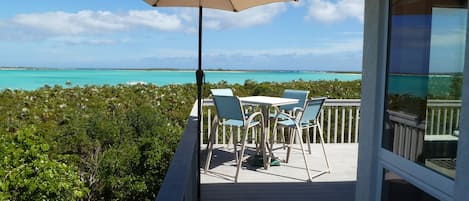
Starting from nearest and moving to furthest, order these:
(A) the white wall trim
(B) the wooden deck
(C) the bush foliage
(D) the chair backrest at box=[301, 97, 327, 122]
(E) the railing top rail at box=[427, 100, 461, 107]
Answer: (E) the railing top rail at box=[427, 100, 461, 107] → (A) the white wall trim → (B) the wooden deck → (D) the chair backrest at box=[301, 97, 327, 122] → (C) the bush foliage

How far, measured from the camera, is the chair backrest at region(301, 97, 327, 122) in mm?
4344

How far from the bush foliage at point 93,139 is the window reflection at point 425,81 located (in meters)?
4.23

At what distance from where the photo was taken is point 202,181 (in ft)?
13.4

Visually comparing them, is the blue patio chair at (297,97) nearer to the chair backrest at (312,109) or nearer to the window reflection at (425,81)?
the chair backrest at (312,109)

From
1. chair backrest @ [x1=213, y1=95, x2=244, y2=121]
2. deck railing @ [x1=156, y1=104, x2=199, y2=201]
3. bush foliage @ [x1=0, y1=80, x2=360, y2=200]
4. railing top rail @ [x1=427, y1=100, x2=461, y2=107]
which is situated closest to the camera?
deck railing @ [x1=156, y1=104, x2=199, y2=201]

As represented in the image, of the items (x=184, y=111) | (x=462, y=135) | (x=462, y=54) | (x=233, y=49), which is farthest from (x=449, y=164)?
(x=233, y=49)

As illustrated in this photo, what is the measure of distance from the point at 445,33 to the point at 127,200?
5.35m

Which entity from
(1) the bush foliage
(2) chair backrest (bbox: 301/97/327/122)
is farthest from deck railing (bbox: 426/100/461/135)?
(1) the bush foliage

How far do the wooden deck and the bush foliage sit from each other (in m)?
1.61

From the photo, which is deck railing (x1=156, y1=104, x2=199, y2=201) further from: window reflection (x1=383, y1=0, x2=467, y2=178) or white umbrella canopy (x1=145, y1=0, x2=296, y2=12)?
white umbrella canopy (x1=145, y1=0, x2=296, y2=12)

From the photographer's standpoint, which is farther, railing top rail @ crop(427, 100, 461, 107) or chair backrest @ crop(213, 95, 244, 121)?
chair backrest @ crop(213, 95, 244, 121)

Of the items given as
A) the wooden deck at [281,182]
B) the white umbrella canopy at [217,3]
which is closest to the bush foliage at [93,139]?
the wooden deck at [281,182]

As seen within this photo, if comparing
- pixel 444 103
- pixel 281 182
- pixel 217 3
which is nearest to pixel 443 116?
pixel 444 103

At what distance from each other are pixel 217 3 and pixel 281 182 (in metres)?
2.08
